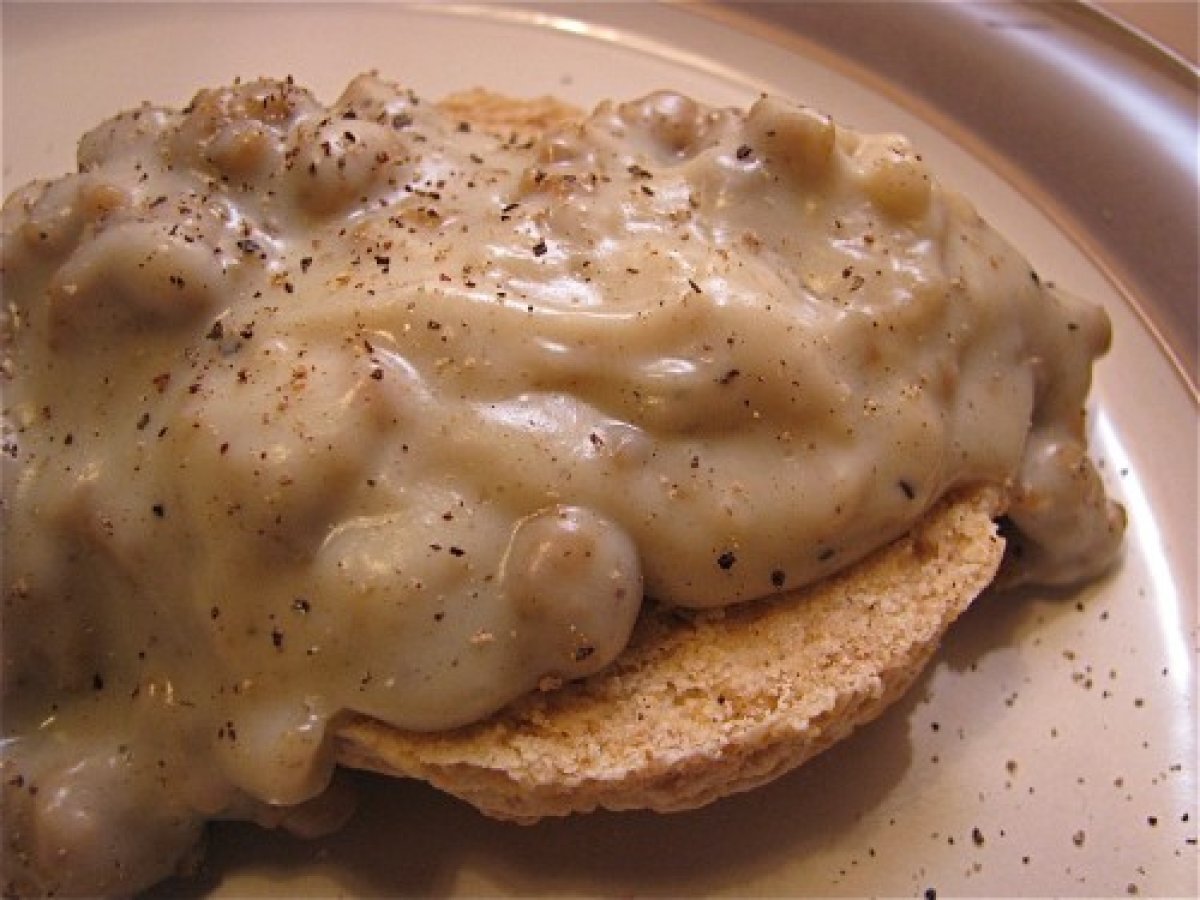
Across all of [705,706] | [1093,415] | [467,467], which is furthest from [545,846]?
[1093,415]

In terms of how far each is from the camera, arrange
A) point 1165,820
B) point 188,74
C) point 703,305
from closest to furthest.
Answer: point 703,305, point 1165,820, point 188,74

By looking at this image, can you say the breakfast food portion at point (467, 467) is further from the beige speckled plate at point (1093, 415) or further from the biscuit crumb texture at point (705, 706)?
the beige speckled plate at point (1093, 415)

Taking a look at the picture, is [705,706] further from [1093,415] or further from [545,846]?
[1093,415]

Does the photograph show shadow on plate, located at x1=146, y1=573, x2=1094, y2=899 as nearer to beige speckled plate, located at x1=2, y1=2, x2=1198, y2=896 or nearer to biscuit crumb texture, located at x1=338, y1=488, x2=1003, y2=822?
beige speckled plate, located at x1=2, y1=2, x2=1198, y2=896

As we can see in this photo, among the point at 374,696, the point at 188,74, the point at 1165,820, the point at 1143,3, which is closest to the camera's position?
the point at 374,696

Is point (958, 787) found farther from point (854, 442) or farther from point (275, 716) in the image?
point (275, 716)

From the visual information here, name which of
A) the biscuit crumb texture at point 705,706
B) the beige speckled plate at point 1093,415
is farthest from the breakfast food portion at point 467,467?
the beige speckled plate at point 1093,415

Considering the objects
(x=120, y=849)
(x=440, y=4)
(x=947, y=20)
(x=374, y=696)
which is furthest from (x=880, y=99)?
(x=120, y=849)

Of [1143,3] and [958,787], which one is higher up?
[1143,3]
